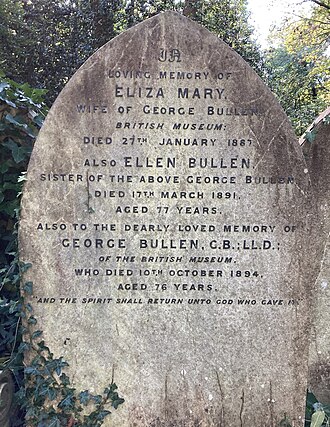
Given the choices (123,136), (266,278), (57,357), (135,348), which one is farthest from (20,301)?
(266,278)

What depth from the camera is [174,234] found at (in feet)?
9.27

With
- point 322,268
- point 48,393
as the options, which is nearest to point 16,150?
point 48,393

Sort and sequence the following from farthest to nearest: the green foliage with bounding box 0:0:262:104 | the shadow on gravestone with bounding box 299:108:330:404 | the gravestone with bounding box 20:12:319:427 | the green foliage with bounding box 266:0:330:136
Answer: the green foliage with bounding box 266:0:330:136
the green foliage with bounding box 0:0:262:104
the shadow on gravestone with bounding box 299:108:330:404
the gravestone with bounding box 20:12:319:427

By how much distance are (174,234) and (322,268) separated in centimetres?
139

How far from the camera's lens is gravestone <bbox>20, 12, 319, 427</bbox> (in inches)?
108

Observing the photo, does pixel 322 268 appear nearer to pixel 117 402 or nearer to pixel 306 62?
pixel 117 402

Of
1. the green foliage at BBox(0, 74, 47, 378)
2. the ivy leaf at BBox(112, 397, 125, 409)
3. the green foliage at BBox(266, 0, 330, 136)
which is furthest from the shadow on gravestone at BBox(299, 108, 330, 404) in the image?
the green foliage at BBox(266, 0, 330, 136)

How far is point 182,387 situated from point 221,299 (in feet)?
1.86

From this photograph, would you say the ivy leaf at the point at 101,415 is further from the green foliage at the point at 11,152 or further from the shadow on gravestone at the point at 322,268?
the shadow on gravestone at the point at 322,268

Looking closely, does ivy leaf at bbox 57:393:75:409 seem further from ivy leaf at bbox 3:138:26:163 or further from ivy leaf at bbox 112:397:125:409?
ivy leaf at bbox 3:138:26:163

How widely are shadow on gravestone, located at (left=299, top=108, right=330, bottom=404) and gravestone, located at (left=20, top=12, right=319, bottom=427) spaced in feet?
2.43

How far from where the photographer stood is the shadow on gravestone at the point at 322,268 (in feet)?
11.3

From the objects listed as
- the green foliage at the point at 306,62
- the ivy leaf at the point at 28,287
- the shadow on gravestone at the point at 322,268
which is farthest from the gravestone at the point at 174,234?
the green foliage at the point at 306,62

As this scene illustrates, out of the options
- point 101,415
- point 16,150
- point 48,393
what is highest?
point 16,150
